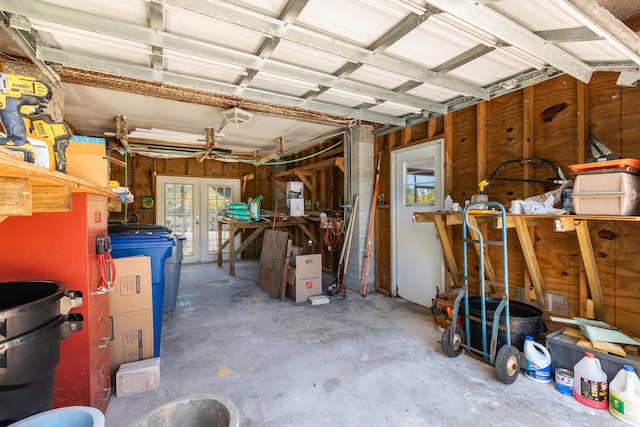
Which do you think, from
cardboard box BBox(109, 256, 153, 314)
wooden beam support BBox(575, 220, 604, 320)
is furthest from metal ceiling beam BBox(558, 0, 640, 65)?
cardboard box BBox(109, 256, 153, 314)

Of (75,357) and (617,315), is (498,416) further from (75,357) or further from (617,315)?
(75,357)

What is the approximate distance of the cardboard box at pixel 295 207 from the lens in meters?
5.84

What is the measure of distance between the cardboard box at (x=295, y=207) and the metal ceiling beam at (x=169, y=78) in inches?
101

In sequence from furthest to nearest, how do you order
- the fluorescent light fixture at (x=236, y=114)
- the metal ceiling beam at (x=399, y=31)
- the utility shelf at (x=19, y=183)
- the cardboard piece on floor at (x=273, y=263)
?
the cardboard piece on floor at (x=273, y=263)
the fluorescent light fixture at (x=236, y=114)
the metal ceiling beam at (x=399, y=31)
the utility shelf at (x=19, y=183)

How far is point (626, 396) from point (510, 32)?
89.3 inches

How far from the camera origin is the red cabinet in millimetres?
1423

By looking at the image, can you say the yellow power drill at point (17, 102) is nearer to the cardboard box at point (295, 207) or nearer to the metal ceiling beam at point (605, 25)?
the metal ceiling beam at point (605, 25)

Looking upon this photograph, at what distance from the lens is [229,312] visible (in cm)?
368

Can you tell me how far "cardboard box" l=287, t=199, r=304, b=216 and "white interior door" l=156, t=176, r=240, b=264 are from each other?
6.99 ft

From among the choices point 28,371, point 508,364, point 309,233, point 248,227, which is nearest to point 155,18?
point 28,371

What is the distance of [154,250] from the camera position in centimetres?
249

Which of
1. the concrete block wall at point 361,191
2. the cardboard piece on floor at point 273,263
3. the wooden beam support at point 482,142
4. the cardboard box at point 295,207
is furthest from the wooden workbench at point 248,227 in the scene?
the wooden beam support at point 482,142

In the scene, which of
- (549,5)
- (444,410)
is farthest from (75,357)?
(549,5)

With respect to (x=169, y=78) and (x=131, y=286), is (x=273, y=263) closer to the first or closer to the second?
(x=131, y=286)
